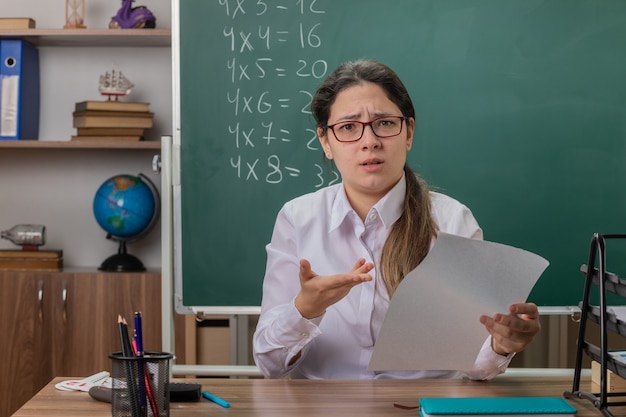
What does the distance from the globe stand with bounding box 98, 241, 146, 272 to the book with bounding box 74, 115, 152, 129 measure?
0.49 meters

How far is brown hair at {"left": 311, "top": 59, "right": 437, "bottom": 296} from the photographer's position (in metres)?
1.71

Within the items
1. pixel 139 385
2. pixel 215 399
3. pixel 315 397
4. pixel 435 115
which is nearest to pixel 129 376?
pixel 139 385

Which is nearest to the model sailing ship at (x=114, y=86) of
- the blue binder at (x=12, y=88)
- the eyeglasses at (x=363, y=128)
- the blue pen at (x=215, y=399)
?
the blue binder at (x=12, y=88)

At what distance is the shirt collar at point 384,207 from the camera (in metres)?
1.73

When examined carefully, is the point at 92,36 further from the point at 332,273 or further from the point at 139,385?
the point at 139,385

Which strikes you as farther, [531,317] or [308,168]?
[308,168]

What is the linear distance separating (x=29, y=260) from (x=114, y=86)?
2.35ft

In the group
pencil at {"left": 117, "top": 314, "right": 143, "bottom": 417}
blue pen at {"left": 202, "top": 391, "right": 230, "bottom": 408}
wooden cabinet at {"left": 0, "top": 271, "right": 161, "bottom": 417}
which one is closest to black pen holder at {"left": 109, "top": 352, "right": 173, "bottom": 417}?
pencil at {"left": 117, "top": 314, "right": 143, "bottom": 417}

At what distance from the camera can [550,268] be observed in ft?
7.39

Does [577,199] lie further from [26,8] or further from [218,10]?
[26,8]

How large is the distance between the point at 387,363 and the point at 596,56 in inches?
52.2

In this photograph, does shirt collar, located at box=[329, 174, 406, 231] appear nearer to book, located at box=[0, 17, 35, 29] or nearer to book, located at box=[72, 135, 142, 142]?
book, located at box=[72, 135, 142, 142]

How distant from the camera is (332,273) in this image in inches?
68.7

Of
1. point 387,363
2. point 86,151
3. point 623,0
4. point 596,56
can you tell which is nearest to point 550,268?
point 596,56
